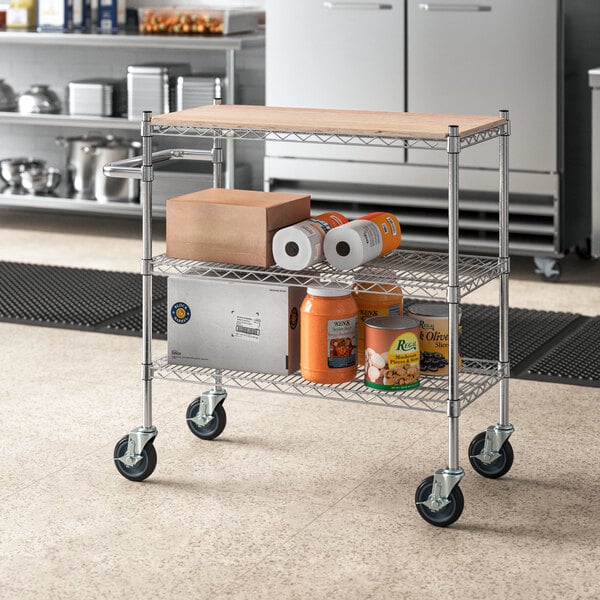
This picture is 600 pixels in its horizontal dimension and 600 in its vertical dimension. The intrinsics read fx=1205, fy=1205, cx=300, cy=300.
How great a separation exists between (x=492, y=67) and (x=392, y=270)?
97.0 inches

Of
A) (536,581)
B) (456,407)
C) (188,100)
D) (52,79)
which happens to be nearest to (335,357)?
(456,407)

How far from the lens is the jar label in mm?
2758

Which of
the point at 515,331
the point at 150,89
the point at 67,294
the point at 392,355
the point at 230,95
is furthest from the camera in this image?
the point at 150,89

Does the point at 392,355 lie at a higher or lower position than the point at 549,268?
lower

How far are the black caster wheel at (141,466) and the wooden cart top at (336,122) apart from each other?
789mm

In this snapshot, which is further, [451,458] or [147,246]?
[147,246]

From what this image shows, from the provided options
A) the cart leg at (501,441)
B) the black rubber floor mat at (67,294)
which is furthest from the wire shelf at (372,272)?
the black rubber floor mat at (67,294)

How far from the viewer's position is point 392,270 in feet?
9.28

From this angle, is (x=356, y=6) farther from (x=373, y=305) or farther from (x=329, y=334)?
(x=329, y=334)

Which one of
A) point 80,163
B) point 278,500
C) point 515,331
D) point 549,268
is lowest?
point 278,500

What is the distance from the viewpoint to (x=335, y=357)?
2.78 m

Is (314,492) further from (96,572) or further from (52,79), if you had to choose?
(52,79)

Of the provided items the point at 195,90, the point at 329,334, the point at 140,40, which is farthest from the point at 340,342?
the point at 140,40

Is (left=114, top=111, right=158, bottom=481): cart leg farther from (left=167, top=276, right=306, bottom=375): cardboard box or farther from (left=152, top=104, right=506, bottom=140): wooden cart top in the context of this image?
(left=152, top=104, right=506, bottom=140): wooden cart top
